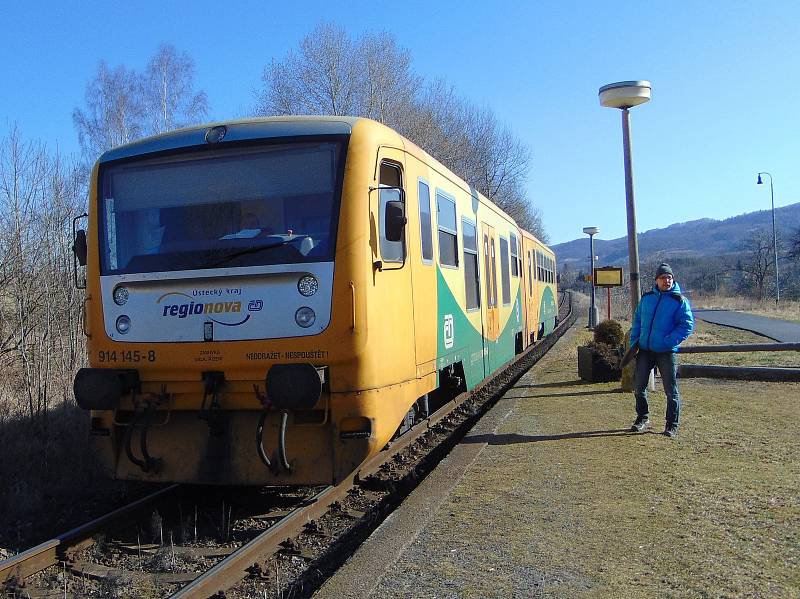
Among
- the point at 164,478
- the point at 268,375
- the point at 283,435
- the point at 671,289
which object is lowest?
the point at 164,478

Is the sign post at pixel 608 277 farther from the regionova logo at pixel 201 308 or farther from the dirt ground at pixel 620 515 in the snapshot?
the regionova logo at pixel 201 308

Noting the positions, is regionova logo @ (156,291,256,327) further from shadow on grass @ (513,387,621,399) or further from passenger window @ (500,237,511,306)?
passenger window @ (500,237,511,306)

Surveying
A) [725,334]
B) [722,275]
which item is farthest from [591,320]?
[722,275]

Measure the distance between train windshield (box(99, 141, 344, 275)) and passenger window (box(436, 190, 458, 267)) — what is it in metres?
2.27

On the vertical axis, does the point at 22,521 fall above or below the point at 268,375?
below

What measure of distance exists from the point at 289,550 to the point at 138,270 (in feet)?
7.84

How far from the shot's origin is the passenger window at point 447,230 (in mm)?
7699

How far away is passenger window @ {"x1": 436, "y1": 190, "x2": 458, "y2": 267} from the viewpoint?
7699mm

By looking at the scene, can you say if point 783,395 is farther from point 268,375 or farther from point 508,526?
point 268,375

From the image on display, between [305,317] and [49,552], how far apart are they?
2.29m

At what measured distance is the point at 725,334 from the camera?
2188 cm

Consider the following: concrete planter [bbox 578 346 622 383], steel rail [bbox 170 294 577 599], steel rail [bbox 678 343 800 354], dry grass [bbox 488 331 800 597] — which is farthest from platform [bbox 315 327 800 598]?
steel rail [bbox 678 343 800 354]

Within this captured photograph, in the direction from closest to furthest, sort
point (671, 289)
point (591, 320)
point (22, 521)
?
point (22, 521), point (671, 289), point (591, 320)

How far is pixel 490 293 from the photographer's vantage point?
10.8 m
